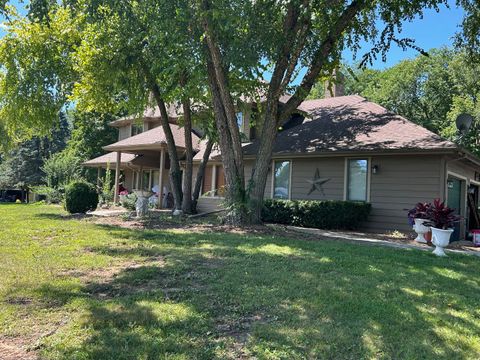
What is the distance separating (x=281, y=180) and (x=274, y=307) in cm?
1141

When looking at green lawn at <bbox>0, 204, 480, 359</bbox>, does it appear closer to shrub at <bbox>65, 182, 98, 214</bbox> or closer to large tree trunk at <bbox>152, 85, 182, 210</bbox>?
shrub at <bbox>65, 182, 98, 214</bbox>

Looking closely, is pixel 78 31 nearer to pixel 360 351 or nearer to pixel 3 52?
pixel 3 52

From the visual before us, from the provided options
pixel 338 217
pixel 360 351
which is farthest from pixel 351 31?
pixel 360 351

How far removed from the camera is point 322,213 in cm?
1294

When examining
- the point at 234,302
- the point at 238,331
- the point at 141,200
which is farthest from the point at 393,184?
the point at 238,331

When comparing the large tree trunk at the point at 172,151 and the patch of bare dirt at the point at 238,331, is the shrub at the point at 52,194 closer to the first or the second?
the large tree trunk at the point at 172,151

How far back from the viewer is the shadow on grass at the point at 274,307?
3.52 metres

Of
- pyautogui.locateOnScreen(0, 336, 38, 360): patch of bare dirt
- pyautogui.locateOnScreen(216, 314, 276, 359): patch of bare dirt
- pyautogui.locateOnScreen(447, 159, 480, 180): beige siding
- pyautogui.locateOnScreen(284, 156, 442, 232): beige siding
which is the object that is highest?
pyautogui.locateOnScreen(447, 159, 480, 180): beige siding

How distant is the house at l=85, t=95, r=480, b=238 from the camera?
12320 millimetres

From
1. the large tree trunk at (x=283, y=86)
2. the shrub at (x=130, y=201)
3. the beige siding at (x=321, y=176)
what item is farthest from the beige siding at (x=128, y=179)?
the large tree trunk at (x=283, y=86)

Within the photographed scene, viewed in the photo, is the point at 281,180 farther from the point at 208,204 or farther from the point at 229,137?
the point at 229,137

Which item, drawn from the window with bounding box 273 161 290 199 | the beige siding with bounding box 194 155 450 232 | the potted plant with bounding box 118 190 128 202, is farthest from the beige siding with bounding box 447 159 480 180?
the potted plant with bounding box 118 190 128 202

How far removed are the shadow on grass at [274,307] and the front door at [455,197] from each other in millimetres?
6791

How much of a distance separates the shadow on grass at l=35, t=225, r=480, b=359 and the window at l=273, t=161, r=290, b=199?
828cm
